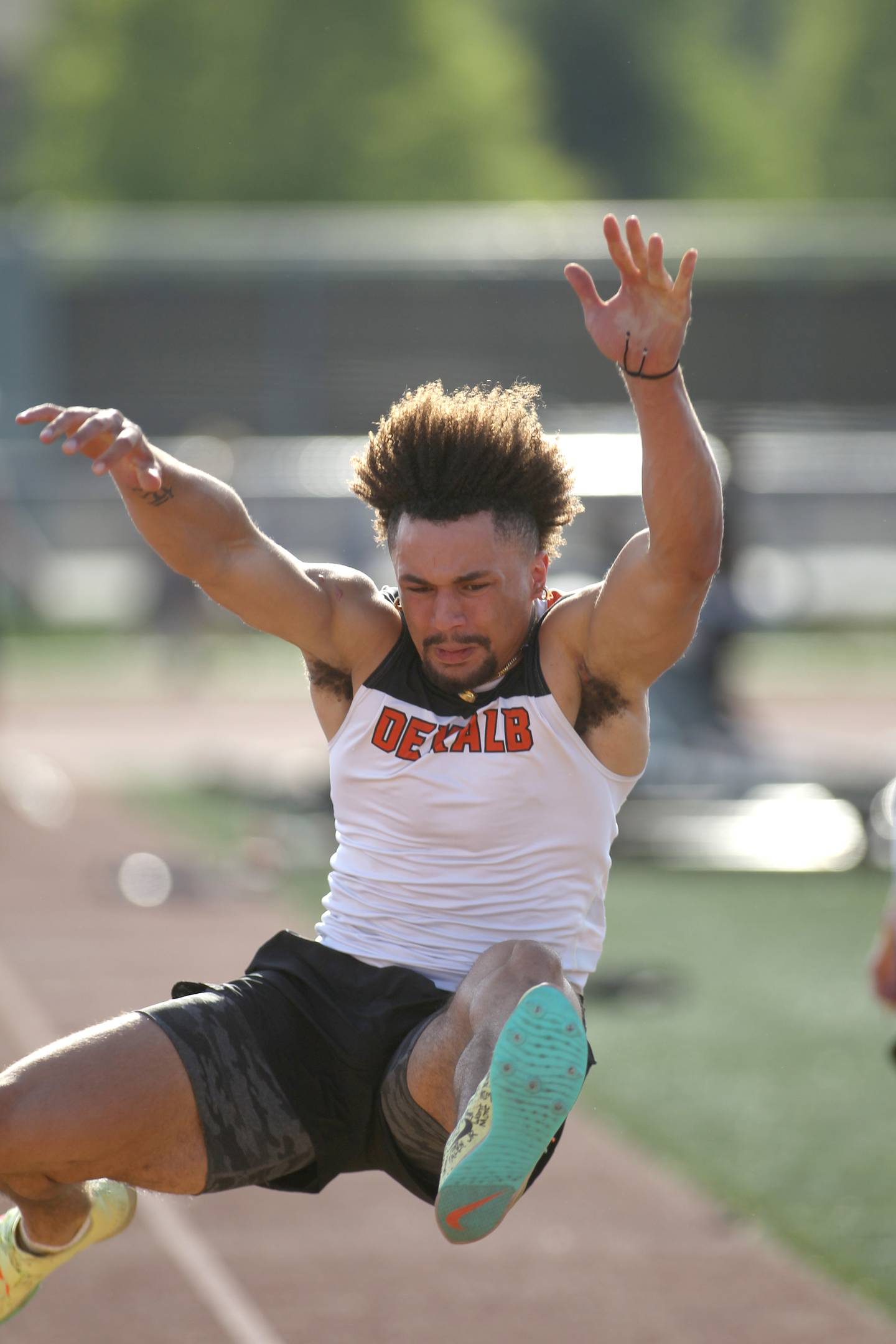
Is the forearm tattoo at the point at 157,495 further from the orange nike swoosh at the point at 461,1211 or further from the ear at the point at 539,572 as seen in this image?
the orange nike swoosh at the point at 461,1211

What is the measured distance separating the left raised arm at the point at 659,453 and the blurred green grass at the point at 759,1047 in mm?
3498

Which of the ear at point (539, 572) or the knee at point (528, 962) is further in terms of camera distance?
the ear at point (539, 572)

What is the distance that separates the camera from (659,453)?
11.7ft

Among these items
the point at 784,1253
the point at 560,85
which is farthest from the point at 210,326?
the point at 560,85

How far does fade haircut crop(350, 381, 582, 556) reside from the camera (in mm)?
3891

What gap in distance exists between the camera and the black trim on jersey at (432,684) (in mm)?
3881

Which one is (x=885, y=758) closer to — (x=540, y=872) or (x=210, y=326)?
(x=540, y=872)

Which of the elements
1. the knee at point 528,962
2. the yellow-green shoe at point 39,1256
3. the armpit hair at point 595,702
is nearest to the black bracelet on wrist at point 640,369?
the armpit hair at point 595,702

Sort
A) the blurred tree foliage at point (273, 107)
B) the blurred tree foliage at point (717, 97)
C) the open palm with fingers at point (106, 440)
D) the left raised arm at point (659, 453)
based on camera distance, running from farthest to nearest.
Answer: the blurred tree foliage at point (717, 97) → the blurred tree foliage at point (273, 107) → the open palm with fingers at point (106, 440) → the left raised arm at point (659, 453)

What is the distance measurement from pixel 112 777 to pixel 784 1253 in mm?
9567

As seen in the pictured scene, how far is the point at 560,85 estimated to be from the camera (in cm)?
5069

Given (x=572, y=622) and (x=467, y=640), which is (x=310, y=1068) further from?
(x=572, y=622)

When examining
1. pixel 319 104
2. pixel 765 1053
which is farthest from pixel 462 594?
pixel 319 104

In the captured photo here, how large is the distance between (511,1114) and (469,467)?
4.49 feet
